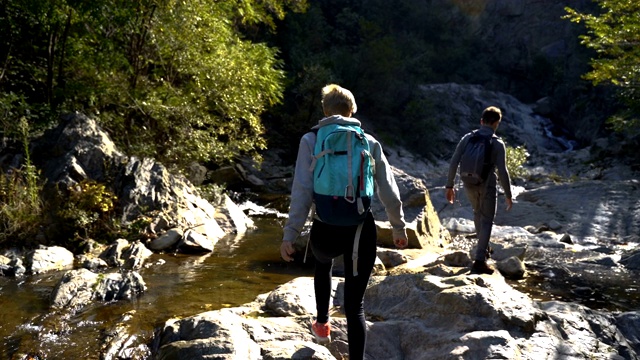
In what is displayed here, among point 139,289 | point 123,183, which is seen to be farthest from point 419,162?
point 139,289

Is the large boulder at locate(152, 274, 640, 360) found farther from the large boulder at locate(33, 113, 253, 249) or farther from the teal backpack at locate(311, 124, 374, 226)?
the large boulder at locate(33, 113, 253, 249)

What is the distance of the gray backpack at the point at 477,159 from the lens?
6.31 metres

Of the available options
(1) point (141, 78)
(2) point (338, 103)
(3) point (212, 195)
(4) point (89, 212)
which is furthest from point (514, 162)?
(2) point (338, 103)

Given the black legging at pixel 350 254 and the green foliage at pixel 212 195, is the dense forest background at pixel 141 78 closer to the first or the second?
the green foliage at pixel 212 195

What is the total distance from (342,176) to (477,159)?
3.24 metres

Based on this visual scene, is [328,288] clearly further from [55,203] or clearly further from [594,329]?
[55,203]

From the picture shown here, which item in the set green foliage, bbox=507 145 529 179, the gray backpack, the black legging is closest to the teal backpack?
the black legging

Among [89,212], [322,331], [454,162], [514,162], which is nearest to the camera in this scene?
[322,331]

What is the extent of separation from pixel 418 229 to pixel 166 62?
6.05 meters

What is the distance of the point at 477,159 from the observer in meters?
6.31

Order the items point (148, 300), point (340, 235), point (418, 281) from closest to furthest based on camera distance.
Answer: point (340, 235), point (418, 281), point (148, 300)

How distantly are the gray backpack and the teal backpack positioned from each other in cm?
306

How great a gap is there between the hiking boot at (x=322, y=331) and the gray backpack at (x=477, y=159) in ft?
9.62

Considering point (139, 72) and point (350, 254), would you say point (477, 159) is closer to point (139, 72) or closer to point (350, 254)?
point (350, 254)
